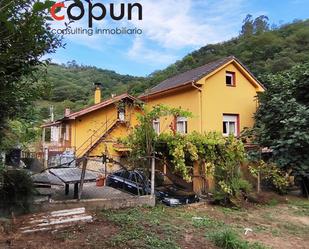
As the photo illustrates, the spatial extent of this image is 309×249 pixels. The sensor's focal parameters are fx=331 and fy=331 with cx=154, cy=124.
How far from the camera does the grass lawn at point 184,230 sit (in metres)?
5.93

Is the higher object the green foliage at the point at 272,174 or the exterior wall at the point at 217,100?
the exterior wall at the point at 217,100

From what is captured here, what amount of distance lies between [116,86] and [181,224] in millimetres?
33029

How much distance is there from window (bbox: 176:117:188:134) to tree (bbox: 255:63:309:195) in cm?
367

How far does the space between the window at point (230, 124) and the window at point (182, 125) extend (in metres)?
2.09

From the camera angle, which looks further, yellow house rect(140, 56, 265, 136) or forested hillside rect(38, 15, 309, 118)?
forested hillside rect(38, 15, 309, 118)

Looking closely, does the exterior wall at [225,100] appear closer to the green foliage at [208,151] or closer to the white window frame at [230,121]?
Answer: the white window frame at [230,121]

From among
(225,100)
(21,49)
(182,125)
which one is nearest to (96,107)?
(182,125)

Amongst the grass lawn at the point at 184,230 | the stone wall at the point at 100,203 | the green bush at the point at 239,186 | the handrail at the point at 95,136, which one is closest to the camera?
the grass lawn at the point at 184,230

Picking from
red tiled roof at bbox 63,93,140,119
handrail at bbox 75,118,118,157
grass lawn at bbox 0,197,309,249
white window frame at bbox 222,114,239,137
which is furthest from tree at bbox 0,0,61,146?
handrail at bbox 75,118,118,157

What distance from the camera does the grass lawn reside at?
5.93 metres

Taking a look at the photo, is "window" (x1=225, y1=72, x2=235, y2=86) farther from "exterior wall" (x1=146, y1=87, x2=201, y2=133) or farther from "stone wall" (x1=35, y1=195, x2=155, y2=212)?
"stone wall" (x1=35, y1=195, x2=155, y2=212)

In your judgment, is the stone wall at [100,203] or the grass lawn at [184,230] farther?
the stone wall at [100,203]

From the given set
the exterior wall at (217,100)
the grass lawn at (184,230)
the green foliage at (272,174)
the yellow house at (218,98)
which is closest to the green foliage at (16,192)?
the grass lawn at (184,230)

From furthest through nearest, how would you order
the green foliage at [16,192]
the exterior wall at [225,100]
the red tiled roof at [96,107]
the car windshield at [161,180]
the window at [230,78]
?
the red tiled roof at [96,107] → the window at [230,78] → the exterior wall at [225,100] → the car windshield at [161,180] → the green foliage at [16,192]
